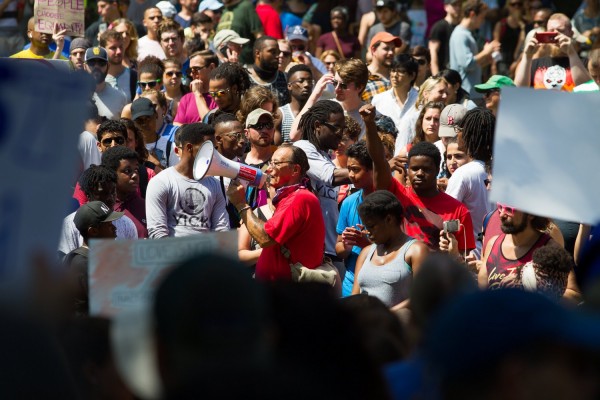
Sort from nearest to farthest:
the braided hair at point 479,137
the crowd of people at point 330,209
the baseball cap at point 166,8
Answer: the crowd of people at point 330,209 < the braided hair at point 479,137 < the baseball cap at point 166,8

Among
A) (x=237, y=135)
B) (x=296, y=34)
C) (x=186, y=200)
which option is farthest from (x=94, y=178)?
(x=296, y=34)

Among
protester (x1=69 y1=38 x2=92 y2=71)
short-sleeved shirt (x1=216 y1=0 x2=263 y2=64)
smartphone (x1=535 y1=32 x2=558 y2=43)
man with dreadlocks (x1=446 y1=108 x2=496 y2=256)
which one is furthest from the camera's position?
short-sleeved shirt (x1=216 y1=0 x2=263 y2=64)

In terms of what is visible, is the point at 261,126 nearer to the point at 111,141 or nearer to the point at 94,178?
the point at 111,141

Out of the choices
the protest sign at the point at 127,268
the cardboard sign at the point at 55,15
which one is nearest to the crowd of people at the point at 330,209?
the cardboard sign at the point at 55,15

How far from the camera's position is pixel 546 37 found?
10188 millimetres

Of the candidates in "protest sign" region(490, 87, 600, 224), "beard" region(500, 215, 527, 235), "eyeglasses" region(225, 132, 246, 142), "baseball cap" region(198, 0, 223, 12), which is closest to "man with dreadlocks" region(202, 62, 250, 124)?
"eyeglasses" region(225, 132, 246, 142)

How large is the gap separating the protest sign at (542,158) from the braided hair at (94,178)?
11.7 ft

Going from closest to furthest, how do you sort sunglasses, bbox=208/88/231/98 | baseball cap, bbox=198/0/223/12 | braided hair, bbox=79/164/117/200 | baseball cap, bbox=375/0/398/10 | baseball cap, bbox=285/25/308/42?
braided hair, bbox=79/164/117/200 < sunglasses, bbox=208/88/231/98 < baseball cap, bbox=285/25/308/42 < baseball cap, bbox=375/0/398/10 < baseball cap, bbox=198/0/223/12

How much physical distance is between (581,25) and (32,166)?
1206cm

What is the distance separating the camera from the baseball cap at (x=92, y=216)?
6.57 metres

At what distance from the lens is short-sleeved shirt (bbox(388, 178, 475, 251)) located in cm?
693

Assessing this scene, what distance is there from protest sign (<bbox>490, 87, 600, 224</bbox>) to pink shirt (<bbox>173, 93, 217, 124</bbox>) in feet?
20.3

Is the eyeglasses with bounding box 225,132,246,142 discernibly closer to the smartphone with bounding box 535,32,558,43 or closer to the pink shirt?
the pink shirt

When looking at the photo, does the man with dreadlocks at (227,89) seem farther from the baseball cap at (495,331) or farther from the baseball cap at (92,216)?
the baseball cap at (495,331)
